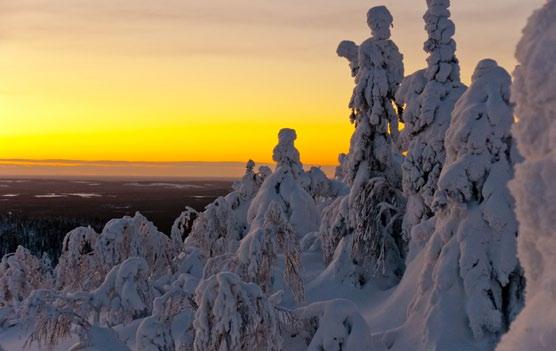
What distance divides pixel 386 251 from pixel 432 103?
263 inches

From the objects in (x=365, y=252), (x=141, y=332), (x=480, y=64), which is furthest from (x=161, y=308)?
(x=365, y=252)

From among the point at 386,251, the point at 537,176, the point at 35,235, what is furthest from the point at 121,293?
the point at 35,235

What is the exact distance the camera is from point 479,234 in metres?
13.8

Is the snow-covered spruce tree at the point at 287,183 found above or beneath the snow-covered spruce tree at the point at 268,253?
above

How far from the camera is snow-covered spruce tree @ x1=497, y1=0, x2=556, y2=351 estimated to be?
2.00 metres

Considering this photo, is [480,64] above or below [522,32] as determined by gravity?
above

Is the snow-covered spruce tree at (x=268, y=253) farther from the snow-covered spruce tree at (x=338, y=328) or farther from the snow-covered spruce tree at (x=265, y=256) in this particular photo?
the snow-covered spruce tree at (x=338, y=328)

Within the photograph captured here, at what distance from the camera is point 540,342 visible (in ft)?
6.26

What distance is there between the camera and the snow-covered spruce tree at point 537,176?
1998mm

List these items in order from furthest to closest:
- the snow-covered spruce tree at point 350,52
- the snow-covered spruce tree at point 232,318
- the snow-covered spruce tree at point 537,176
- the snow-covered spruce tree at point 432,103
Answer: the snow-covered spruce tree at point 350,52 < the snow-covered spruce tree at point 432,103 < the snow-covered spruce tree at point 232,318 < the snow-covered spruce tree at point 537,176

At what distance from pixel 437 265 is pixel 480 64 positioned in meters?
5.14

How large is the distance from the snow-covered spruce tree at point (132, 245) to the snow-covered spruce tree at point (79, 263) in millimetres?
366

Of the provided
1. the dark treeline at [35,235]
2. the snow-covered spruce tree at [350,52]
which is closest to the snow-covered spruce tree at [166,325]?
the snow-covered spruce tree at [350,52]

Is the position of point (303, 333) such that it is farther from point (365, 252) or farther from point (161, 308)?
point (365, 252)
